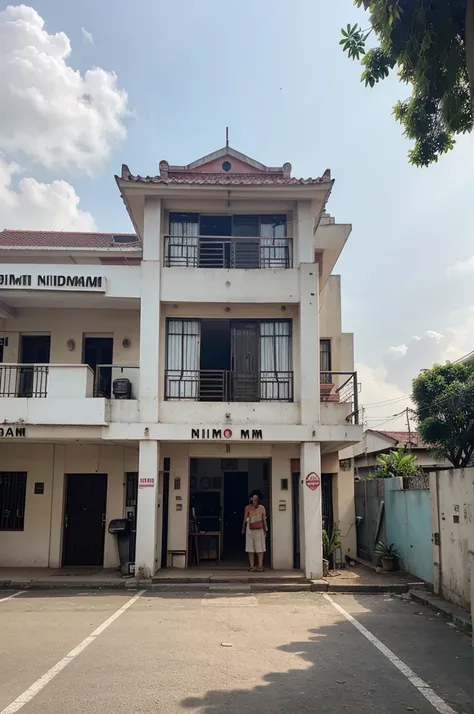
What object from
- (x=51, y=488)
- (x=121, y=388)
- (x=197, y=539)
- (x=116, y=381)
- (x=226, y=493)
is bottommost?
(x=197, y=539)

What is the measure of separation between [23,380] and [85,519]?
153 inches

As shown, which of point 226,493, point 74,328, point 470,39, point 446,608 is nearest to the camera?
point 470,39

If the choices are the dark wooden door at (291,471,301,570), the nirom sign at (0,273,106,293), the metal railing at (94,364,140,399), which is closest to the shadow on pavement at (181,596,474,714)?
the dark wooden door at (291,471,301,570)

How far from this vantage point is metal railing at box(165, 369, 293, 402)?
14.2 m

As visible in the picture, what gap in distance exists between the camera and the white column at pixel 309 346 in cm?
1375

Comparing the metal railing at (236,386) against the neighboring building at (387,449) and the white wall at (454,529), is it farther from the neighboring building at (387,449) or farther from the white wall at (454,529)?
the neighboring building at (387,449)

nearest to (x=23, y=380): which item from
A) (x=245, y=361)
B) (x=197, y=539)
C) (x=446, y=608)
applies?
(x=245, y=361)

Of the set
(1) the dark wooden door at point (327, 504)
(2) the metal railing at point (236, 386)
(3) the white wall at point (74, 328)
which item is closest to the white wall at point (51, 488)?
(2) the metal railing at point (236, 386)

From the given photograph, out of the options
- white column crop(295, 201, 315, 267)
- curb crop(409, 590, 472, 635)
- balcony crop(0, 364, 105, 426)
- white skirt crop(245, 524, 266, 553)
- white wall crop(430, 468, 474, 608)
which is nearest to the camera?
curb crop(409, 590, 472, 635)

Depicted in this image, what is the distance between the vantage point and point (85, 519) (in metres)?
15.3

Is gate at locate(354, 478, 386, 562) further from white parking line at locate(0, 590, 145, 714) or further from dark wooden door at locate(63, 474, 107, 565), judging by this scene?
white parking line at locate(0, 590, 145, 714)

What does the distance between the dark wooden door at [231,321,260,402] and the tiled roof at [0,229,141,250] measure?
4310 millimetres

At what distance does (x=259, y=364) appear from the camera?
14.5m

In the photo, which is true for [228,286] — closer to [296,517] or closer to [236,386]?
[236,386]
